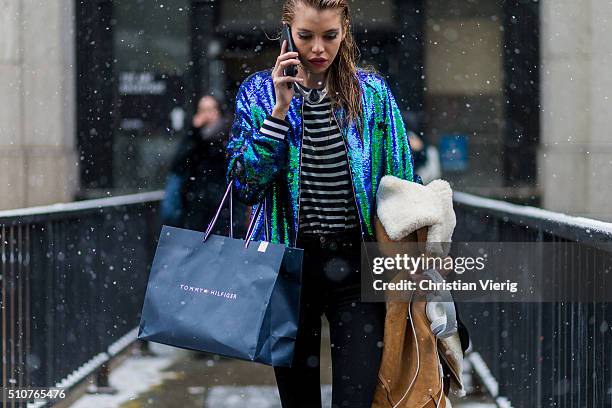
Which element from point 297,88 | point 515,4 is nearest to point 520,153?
point 515,4

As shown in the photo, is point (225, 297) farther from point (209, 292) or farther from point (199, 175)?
point (199, 175)

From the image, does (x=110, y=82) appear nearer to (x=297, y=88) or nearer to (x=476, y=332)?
(x=476, y=332)

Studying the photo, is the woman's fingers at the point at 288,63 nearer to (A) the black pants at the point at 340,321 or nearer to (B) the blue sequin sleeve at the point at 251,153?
(B) the blue sequin sleeve at the point at 251,153

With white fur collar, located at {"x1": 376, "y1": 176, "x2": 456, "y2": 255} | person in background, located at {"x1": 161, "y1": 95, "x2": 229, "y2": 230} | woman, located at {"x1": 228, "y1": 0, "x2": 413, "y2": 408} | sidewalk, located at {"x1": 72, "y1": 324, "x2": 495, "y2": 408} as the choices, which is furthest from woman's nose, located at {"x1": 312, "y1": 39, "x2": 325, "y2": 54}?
person in background, located at {"x1": 161, "y1": 95, "x2": 229, "y2": 230}

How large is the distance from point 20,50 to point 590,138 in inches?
242

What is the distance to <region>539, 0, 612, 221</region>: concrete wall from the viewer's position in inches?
404

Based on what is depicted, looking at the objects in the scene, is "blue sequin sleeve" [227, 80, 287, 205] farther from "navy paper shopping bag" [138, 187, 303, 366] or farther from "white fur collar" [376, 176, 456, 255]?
"white fur collar" [376, 176, 456, 255]

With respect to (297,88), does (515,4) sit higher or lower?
higher

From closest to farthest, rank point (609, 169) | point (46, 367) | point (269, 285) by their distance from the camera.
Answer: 1. point (269, 285)
2. point (46, 367)
3. point (609, 169)

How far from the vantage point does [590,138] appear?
408 inches

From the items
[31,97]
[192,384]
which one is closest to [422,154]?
[192,384]

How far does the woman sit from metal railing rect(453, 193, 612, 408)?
107 cm

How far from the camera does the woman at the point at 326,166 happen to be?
2.96 meters

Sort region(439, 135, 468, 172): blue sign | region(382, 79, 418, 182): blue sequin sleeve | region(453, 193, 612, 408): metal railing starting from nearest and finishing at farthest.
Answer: region(382, 79, 418, 182): blue sequin sleeve, region(453, 193, 612, 408): metal railing, region(439, 135, 468, 172): blue sign
